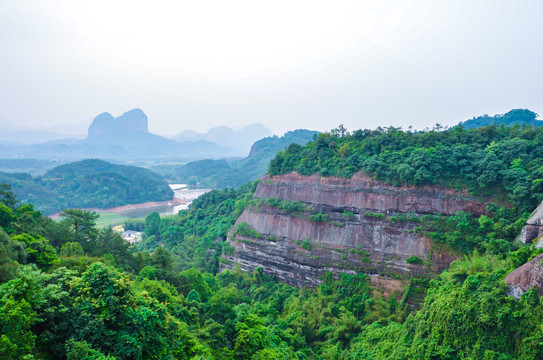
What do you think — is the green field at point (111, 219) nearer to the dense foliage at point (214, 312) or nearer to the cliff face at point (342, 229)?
the cliff face at point (342, 229)

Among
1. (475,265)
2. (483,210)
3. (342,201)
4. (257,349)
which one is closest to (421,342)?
(475,265)

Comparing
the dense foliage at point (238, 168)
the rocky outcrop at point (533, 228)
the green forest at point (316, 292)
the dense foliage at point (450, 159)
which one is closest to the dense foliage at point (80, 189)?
the dense foliage at point (238, 168)

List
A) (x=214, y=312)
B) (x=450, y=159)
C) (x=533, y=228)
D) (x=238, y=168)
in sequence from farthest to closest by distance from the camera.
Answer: (x=238, y=168) < (x=450, y=159) < (x=533, y=228) < (x=214, y=312)

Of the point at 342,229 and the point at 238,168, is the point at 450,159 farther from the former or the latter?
the point at 238,168

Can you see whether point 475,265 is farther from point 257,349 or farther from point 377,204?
point 257,349

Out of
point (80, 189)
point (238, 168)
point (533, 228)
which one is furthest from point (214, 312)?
point (238, 168)

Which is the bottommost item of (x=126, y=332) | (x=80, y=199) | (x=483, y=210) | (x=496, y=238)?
(x=80, y=199)
